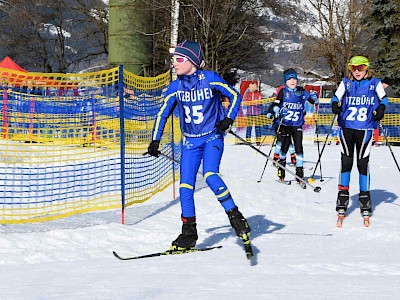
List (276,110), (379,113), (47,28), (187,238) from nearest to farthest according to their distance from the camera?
(187,238), (379,113), (276,110), (47,28)

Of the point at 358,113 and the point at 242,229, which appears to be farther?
the point at 358,113

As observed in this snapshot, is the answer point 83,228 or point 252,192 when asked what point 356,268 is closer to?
point 83,228

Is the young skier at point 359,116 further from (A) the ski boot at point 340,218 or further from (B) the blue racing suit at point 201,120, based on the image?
(B) the blue racing suit at point 201,120

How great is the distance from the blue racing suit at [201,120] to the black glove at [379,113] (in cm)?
239

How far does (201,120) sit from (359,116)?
268cm

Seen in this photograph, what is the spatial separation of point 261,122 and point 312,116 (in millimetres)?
2525

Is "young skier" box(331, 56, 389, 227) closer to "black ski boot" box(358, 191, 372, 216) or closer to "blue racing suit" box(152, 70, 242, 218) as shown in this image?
"black ski boot" box(358, 191, 372, 216)

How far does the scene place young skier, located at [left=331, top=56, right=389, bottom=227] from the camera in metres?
7.59

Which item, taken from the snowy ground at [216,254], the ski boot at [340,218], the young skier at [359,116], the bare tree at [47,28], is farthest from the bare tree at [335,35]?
the ski boot at [340,218]

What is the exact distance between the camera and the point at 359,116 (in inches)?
300

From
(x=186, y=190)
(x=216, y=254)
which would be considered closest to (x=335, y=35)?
(x=186, y=190)

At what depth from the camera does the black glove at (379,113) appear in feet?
24.3

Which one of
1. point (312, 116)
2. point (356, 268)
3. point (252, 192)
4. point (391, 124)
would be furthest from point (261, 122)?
point (356, 268)

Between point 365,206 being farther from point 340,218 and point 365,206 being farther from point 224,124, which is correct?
point 224,124
